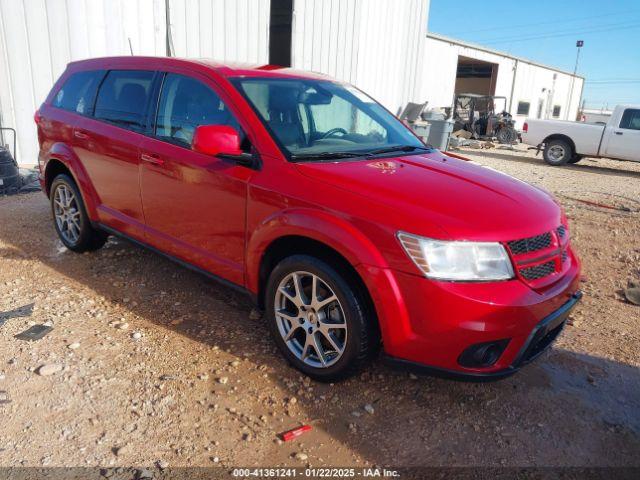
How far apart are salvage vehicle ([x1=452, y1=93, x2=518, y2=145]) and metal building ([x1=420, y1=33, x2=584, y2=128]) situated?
0.74m

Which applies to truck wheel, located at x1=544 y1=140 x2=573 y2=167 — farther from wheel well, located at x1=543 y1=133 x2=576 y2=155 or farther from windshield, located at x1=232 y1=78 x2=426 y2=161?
windshield, located at x1=232 y1=78 x2=426 y2=161

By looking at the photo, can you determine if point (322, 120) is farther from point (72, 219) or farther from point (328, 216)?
point (72, 219)

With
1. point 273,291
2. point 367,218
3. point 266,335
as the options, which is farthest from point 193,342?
point 367,218

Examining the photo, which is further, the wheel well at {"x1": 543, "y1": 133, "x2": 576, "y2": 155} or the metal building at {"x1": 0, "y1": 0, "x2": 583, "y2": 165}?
the wheel well at {"x1": 543, "y1": 133, "x2": 576, "y2": 155}

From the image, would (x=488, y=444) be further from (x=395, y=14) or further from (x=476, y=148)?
(x=476, y=148)

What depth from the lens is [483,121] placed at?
2298 cm

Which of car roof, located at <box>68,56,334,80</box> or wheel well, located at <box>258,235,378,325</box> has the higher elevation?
car roof, located at <box>68,56,334,80</box>

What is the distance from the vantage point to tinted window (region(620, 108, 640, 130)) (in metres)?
13.7

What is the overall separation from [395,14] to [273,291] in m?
12.1

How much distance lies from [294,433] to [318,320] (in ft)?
2.01

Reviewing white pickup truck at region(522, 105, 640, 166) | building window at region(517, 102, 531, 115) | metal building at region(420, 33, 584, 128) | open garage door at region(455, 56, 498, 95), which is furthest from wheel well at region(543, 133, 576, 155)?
building window at region(517, 102, 531, 115)

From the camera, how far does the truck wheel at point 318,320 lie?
266 centimetres

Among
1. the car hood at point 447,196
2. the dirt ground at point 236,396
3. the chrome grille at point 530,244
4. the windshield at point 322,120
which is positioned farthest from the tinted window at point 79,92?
the chrome grille at point 530,244

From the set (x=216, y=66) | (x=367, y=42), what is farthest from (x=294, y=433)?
(x=367, y=42)
